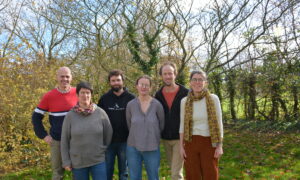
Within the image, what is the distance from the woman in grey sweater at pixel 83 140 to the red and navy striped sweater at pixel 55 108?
0.46m

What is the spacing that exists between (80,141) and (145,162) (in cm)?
91

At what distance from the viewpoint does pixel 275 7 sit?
8430 mm

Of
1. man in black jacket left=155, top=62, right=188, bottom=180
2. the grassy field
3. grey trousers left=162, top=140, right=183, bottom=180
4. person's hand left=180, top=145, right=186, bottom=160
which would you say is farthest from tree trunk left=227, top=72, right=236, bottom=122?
person's hand left=180, top=145, right=186, bottom=160

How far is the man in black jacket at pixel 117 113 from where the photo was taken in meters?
3.45

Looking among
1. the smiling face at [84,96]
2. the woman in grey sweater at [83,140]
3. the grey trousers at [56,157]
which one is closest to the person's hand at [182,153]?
the woman in grey sweater at [83,140]

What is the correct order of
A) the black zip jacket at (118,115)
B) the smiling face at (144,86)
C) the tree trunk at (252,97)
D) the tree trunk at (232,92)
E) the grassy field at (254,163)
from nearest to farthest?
1. the smiling face at (144,86)
2. the black zip jacket at (118,115)
3. the grassy field at (254,163)
4. the tree trunk at (252,97)
5. the tree trunk at (232,92)

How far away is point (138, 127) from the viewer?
3.07 m

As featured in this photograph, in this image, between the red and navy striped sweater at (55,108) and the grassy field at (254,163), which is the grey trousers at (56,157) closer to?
the red and navy striped sweater at (55,108)

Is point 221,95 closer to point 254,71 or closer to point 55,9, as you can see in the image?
point 254,71

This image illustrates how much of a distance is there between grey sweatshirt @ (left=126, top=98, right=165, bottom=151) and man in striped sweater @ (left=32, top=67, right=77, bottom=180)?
97cm

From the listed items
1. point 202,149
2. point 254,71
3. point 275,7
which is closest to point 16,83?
point 202,149

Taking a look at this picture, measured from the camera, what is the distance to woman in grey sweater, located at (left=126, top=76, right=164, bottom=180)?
10.00 ft

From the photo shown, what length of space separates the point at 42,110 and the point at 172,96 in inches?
75.3

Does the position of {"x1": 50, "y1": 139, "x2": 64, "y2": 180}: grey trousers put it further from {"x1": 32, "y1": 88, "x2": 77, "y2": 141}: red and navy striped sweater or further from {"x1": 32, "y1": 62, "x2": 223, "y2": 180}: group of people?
{"x1": 32, "y1": 88, "x2": 77, "y2": 141}: red and navy striped sweater
